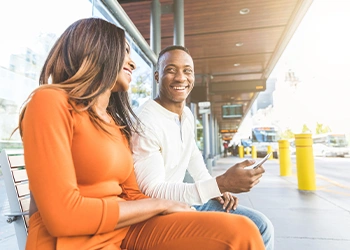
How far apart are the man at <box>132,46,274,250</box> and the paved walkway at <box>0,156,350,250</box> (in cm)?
109

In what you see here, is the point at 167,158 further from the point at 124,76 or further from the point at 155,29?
the point at 155,29

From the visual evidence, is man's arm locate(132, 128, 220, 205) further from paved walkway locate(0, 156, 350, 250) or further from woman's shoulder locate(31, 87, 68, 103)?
paved walkway locate(0, 156, 350, 250)

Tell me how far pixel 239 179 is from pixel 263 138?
A: 905 inches

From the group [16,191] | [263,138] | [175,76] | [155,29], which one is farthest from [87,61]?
[263,138]

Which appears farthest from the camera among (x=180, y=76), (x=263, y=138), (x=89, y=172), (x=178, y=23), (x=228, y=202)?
(x=263, y=138)

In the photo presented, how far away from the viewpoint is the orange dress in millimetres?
863

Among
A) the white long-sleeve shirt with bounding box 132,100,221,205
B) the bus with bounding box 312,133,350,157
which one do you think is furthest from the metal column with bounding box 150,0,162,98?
the bus with bounding box 312,133,350,157

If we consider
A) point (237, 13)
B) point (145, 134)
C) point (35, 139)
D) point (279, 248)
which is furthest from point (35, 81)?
point (237, 13)

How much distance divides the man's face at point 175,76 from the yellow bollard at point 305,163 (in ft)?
16.6

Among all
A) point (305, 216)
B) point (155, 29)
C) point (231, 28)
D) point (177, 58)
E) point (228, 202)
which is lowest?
point (305, 216)

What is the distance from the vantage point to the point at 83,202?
89cm

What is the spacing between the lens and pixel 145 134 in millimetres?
1513

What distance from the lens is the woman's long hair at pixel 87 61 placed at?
111 cm

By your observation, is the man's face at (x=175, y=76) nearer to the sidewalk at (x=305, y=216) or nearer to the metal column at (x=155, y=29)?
the sidewalk at (x=305, y=216)
